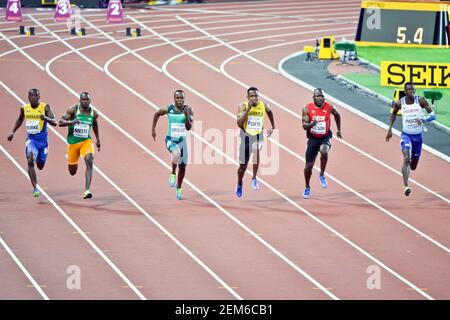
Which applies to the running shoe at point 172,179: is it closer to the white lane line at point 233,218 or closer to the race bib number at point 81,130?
the white lane line at point 233,218

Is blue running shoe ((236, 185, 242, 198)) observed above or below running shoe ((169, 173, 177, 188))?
below

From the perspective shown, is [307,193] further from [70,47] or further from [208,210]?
[70,47]

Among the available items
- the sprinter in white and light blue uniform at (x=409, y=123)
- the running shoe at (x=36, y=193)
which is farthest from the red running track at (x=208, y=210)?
the sprinter in white and light blue uniform at (x=409, y=123)

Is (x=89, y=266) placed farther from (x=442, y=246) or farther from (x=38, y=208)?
(x=442, y=246)

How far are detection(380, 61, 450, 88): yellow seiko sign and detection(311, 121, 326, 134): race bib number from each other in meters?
9.92

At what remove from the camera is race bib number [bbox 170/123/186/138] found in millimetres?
19750

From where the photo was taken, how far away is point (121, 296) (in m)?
15.1

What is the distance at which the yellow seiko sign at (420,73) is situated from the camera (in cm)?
2939

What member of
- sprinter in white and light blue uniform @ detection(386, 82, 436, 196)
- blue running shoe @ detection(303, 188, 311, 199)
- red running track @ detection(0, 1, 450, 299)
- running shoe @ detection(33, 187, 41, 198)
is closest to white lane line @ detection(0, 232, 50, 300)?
red running track @ detection(0, 1, 450, 299)

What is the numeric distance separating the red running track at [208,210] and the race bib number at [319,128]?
1.09 m

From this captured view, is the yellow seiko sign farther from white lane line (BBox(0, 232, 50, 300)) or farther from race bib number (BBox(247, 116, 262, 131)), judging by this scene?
white lane line (BBox(0, 232, 50, 300))

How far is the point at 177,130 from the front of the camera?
19.8 m

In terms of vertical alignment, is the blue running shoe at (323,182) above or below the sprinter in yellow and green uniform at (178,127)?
below
